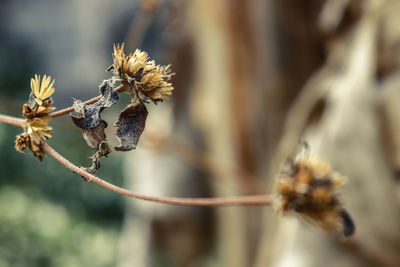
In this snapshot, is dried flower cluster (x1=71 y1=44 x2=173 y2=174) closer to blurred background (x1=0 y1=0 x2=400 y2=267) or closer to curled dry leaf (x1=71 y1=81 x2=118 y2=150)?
curled dry leaf (x1=71 y1=81 x2=118 y2=150)

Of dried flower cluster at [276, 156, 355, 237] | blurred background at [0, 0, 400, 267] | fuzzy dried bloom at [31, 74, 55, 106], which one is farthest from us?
blurred background at [0, 0, 400, 267]

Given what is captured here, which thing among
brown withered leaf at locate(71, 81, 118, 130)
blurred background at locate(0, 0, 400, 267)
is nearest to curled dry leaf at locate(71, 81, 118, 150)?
brown withered leaf at locate(71, 81, 118, 130)

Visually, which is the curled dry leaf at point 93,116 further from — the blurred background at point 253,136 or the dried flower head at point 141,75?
the blurred background at point 253,136

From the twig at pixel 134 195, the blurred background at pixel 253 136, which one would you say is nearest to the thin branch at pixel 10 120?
the twig at pixel 134 195

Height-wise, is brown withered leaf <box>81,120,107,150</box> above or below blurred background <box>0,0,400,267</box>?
below

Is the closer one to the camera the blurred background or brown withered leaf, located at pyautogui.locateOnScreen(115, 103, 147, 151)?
brown withered leaf, located at pyautogui.locateOnScreen(115, 103, 147, 151)

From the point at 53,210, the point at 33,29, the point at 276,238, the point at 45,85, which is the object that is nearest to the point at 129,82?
the point at 45,85
